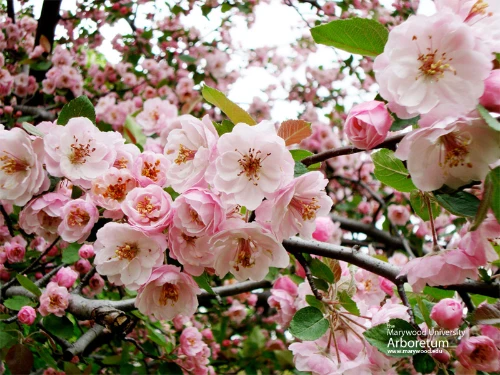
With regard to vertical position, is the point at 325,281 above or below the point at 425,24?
below

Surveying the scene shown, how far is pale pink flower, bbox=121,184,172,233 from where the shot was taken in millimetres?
919

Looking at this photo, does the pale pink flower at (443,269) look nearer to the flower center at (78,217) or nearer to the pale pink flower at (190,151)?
the pale pink flower at (190,151)

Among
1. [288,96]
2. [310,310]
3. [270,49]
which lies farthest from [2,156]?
[270,49]

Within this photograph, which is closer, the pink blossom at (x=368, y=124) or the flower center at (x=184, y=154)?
the pink blossom at (x=368, y=124)

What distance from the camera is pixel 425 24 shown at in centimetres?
74

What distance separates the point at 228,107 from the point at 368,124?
32 centimetres

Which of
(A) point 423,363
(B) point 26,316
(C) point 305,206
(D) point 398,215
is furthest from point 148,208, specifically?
(D) point 398,215

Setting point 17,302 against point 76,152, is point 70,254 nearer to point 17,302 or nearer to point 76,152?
point 17,302

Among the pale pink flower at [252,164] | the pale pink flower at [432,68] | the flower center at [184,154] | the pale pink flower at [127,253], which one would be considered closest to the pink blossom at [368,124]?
the pale pink flower at [432,68]

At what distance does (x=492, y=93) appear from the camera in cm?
69

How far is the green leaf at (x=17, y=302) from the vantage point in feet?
4.83

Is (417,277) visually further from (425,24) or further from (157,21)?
(157,21)

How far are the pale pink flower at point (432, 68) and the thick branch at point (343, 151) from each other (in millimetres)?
67

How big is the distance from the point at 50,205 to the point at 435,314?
3.11 ft
